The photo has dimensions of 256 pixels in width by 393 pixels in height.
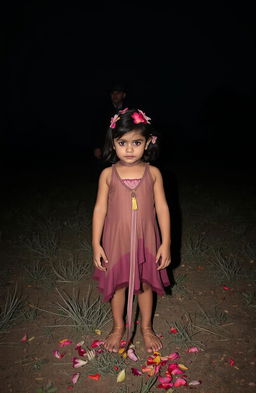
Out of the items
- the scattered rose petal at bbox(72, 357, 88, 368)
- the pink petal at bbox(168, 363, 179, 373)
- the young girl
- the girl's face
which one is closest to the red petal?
the scattered rose petal at bbox(72, 357, 88, 368)

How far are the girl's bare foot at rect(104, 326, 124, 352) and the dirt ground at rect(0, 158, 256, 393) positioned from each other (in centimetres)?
9

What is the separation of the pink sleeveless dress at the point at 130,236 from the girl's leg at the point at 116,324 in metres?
0.18

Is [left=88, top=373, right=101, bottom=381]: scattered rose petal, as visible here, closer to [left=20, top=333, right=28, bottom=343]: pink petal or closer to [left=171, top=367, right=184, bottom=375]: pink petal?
[left=171, top=367, right=184, bottom=375]: pink petal

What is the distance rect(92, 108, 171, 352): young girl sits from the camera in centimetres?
229

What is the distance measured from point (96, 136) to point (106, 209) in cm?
239

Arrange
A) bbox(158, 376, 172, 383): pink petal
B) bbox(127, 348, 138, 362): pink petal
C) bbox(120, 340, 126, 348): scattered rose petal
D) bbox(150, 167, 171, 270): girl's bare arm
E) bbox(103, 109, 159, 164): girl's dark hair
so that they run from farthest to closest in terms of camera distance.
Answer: bbox(120, 340, 126, 348): scattered rose petal → bbox(127, 348, 138, 362): pink petal → bbox(150, 167, 171, 270): girl's bare arm → bbox(158, 376, 172, 383): pink petal → bbox(103, 109, 159, 164): girl's dark hair

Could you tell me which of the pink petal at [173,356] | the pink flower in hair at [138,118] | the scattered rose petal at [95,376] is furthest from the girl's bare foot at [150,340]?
the pink flower in hair at [138,118]

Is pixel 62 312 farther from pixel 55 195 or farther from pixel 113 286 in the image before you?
pixel 55 195

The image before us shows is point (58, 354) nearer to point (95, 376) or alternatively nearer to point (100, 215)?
point (95, 376)

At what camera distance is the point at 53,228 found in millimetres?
5082

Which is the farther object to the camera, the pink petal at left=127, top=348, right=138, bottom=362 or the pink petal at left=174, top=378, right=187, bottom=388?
the pink petal at left=127, top=348, right=138, bottom=362

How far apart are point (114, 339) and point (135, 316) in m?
0.48

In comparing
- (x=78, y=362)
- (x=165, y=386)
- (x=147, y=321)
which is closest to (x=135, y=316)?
(x=147, y=321)

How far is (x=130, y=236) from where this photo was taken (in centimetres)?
237
